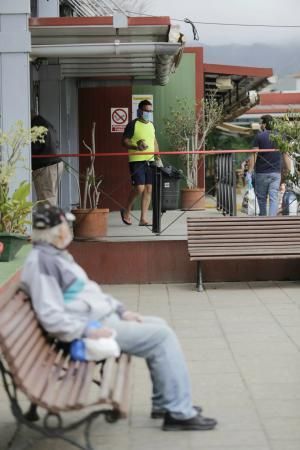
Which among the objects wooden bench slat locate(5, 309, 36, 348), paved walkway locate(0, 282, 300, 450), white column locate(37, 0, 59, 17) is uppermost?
white column locate(37, 0, 59, 17)

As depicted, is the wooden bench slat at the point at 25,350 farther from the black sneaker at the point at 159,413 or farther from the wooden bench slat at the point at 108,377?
the black sneaker at the point at 159,413

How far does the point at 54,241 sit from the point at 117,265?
637 centimetres

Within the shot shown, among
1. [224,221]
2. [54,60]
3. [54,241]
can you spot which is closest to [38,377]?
[54,241]

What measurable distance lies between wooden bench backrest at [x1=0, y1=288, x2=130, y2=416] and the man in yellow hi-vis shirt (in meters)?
7.77

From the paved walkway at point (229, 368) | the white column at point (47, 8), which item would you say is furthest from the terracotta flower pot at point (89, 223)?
the white column at point (47, 8)

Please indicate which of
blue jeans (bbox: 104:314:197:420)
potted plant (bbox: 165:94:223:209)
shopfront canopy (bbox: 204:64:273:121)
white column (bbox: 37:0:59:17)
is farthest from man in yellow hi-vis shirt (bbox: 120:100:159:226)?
blue jeans (bbox: 104:314:197:420)

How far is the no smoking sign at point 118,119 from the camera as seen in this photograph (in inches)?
741

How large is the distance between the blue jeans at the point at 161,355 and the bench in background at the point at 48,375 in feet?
0.44

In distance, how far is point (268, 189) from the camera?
539 inches

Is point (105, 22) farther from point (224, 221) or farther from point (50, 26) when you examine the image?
point (224, 221)

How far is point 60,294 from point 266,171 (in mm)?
8410

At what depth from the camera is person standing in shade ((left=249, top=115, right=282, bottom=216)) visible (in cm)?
1338

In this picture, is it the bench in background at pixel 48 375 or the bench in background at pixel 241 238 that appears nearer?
the bench in background at pixel 48 375

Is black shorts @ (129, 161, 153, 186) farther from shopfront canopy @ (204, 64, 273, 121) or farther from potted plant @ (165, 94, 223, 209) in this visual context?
shopfront canopy @ (204, 64, 273, 121)
